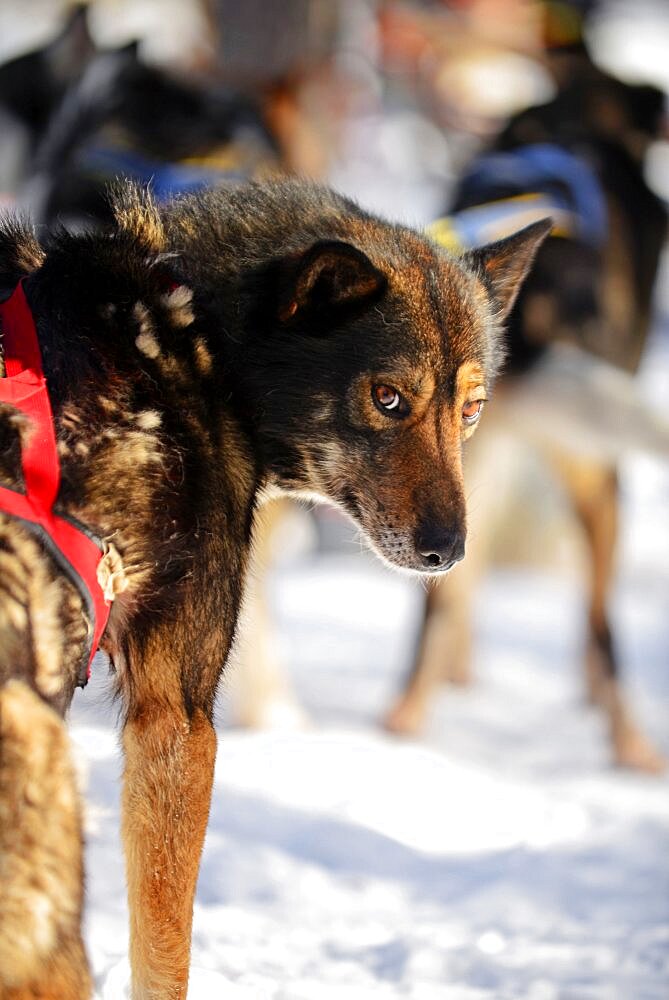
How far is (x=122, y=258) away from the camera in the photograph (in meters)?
1.81

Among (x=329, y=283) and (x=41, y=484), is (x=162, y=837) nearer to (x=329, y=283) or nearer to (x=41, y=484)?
(x=41, y=484)

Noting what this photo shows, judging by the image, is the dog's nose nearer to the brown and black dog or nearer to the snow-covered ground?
the brown and black dog

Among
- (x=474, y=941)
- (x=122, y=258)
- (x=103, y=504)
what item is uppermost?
(x=122, y=258)

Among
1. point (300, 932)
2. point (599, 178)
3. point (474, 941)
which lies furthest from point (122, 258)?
point (599, 178)

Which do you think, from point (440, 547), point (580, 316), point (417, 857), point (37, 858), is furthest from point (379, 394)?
point (580, 316)

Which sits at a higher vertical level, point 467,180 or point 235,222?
point 235,222

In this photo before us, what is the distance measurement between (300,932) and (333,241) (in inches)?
58.9

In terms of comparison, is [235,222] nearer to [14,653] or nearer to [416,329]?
[416,329]

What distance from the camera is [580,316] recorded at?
4.05 meters

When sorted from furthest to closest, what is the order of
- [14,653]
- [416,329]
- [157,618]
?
1. [416,329]
2. [157,618]
3. [14,653]

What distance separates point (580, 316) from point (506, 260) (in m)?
1.83

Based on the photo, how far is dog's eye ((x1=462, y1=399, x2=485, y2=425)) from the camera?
6.63ft

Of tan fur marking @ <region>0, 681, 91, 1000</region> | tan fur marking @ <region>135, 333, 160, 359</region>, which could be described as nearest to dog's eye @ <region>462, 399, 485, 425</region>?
tan fur marking @ <region>135, 333, 160, 359</region>

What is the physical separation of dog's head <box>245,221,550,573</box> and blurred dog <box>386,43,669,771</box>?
1568mm
